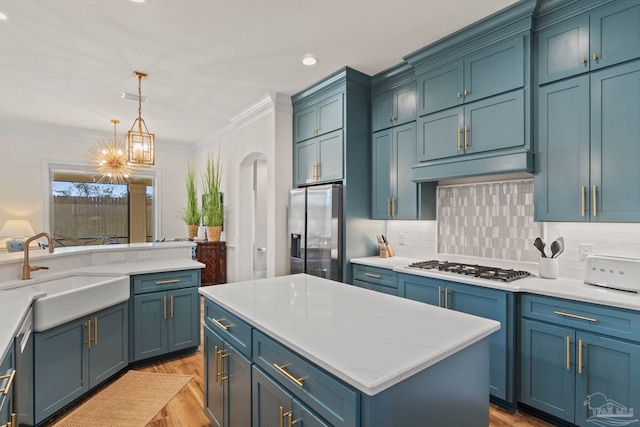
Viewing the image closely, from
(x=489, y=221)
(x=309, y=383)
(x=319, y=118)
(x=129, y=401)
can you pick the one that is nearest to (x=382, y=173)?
(x=319, y=118)

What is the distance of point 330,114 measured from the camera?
3.75 m

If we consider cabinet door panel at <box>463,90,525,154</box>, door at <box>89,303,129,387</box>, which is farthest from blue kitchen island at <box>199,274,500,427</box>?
cabinet door panel at <box>463,90,525,154</box>

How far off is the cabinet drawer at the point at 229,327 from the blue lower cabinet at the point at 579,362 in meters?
1.85

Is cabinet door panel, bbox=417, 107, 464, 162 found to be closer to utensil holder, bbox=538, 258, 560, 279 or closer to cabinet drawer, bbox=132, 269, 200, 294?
utensil holder, bbox=538, 258, 560, 279

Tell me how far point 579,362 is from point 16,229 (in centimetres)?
696

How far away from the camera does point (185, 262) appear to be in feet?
11.4

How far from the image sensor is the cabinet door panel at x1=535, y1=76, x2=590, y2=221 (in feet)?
7.29

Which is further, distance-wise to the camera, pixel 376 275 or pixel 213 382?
pixel 376 275

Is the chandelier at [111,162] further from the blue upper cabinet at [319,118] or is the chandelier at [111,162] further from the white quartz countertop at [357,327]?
the white quartz countertop at [357,327]

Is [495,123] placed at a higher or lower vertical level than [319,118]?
lower

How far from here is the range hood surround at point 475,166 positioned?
242 centimetres

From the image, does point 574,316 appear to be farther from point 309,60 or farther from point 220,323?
point 309,60

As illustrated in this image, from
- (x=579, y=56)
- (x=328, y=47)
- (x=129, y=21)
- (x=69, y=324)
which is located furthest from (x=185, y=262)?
(x=579, y=56)

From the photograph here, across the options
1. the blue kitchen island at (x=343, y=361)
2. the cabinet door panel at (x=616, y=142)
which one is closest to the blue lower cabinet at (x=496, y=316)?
the cabinet door panel at (x=616, y=142)
